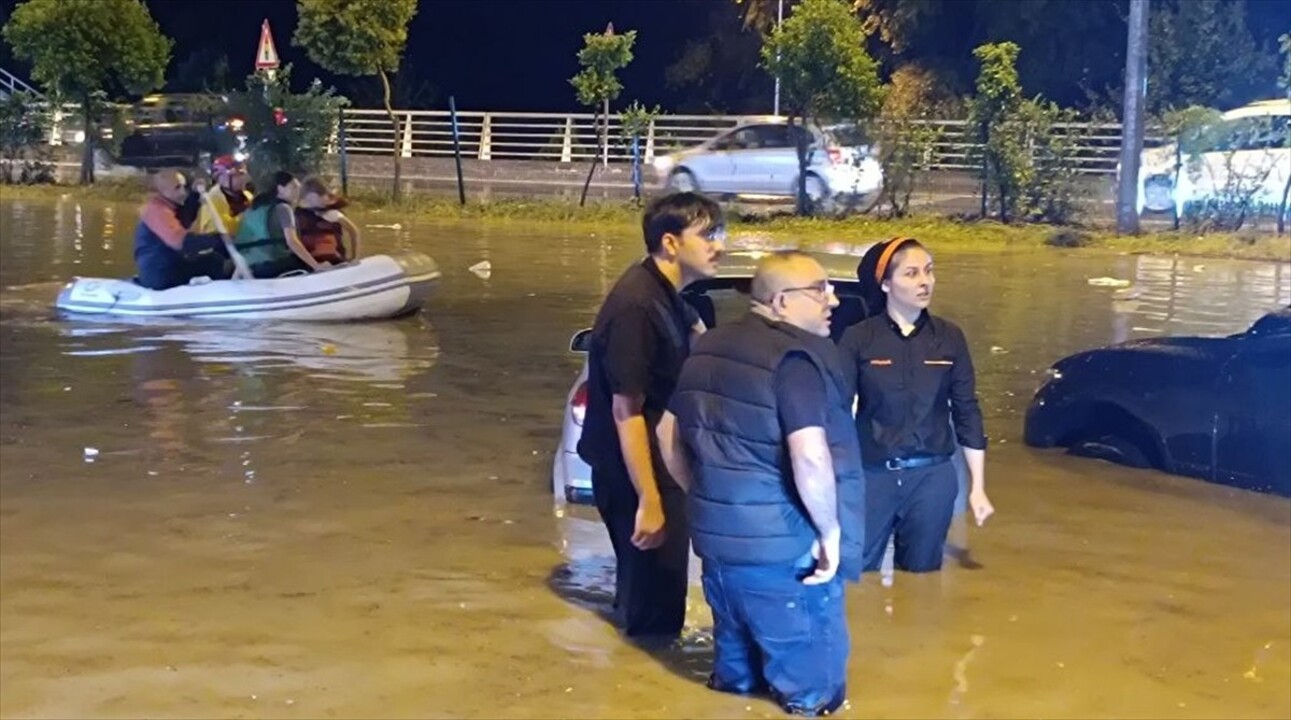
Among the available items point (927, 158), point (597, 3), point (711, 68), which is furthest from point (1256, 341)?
point (597, 3)

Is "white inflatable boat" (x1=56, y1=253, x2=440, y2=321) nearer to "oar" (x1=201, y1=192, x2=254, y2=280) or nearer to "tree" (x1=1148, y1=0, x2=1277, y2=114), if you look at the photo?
"oar" (x1=201, y1=192, x2=254, y2=280)

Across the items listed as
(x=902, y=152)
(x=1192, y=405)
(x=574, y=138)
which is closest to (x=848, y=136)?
(x=902, y=152)

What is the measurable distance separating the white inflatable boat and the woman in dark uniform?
901 centimetres

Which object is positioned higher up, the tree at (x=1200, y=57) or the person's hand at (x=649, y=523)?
the tree at (x=1200, y=57)

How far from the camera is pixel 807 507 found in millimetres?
5379

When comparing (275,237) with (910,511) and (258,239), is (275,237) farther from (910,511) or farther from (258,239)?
(910,511)

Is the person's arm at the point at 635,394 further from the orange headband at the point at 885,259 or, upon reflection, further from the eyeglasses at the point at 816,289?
the orange headband at the point at 885,259

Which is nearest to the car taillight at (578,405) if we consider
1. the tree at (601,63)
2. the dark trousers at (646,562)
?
the dark trousers at (646,562)

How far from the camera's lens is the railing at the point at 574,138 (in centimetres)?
2802

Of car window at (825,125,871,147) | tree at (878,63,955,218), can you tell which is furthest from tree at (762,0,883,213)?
tree at (878,63,955,218)

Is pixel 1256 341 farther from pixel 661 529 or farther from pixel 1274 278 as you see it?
pixel 1274 278

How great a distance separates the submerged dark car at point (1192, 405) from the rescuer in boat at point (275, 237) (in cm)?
757

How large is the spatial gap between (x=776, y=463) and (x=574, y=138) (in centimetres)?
3332

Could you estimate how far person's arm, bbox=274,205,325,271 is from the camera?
15414 millimetres
